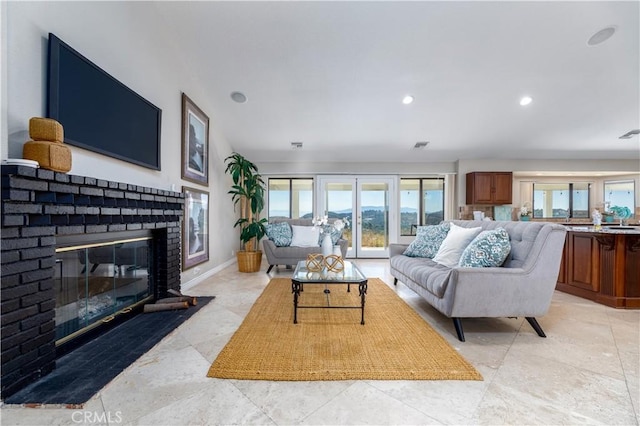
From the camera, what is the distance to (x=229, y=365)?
5.88 ft

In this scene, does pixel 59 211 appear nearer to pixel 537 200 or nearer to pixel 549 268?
pixel 549 268

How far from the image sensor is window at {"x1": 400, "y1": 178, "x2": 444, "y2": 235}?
261 inches

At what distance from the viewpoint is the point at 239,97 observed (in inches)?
166

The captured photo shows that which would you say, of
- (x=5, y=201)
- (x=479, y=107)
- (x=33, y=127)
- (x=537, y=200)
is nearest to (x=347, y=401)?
(x=5, y=201)

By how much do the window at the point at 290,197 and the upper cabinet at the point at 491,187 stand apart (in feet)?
11.6

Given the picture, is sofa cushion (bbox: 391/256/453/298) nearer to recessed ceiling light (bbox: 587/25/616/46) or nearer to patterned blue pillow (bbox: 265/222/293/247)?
patterned blue pillow (bbox: 265/222/293/247)

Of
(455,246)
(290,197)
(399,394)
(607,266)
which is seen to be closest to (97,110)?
(399,394)

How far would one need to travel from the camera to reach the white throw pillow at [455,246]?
A: 2903mm

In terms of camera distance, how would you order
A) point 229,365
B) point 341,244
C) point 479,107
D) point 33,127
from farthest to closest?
point 341,244 → point 479,107 → point 229,365 → point 33,127

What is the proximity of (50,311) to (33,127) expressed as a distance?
109 cm

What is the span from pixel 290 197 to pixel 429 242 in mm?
3761

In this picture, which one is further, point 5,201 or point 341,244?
point 341,244

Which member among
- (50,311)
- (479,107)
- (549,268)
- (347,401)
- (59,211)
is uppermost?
(479,107)

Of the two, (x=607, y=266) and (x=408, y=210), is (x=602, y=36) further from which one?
(x=408, y=210)
